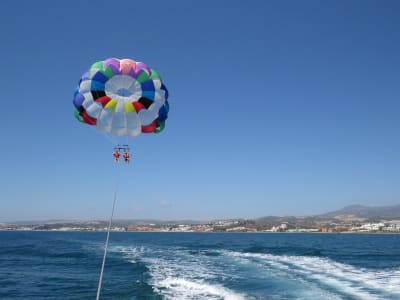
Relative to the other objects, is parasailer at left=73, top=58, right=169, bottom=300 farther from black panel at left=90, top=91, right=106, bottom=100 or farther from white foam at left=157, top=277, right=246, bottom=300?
white foam at left=157, top=277, right=246, bottom=300

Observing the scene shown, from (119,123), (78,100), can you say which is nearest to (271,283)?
(119,123)

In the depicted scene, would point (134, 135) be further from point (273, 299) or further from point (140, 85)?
point (273, 299)

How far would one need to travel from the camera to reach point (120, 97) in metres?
12.1

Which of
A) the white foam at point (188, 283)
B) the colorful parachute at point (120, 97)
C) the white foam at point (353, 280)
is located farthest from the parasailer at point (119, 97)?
the white foam at point (353, 280)

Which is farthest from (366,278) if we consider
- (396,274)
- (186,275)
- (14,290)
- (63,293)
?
(14,290)

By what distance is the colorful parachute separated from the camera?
11977mm

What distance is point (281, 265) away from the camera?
3291cm

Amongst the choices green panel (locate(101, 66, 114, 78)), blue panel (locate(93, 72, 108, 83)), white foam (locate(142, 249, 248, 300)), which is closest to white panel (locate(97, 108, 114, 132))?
blue panel (locate(93, 72, 108, 83))

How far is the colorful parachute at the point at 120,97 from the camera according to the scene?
39.3 feet

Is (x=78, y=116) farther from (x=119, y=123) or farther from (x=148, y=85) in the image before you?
(x=148, y=85)

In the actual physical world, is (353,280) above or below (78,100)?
below

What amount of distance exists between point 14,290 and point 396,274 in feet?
89.3

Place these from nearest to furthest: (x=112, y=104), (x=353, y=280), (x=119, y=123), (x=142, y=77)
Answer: (x=142, y=77)
(x=112, y=104)
(x=119, y=123)
(x=353, y=280)

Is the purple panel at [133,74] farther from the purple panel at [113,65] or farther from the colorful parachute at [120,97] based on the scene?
the purple panel at [113,65]
